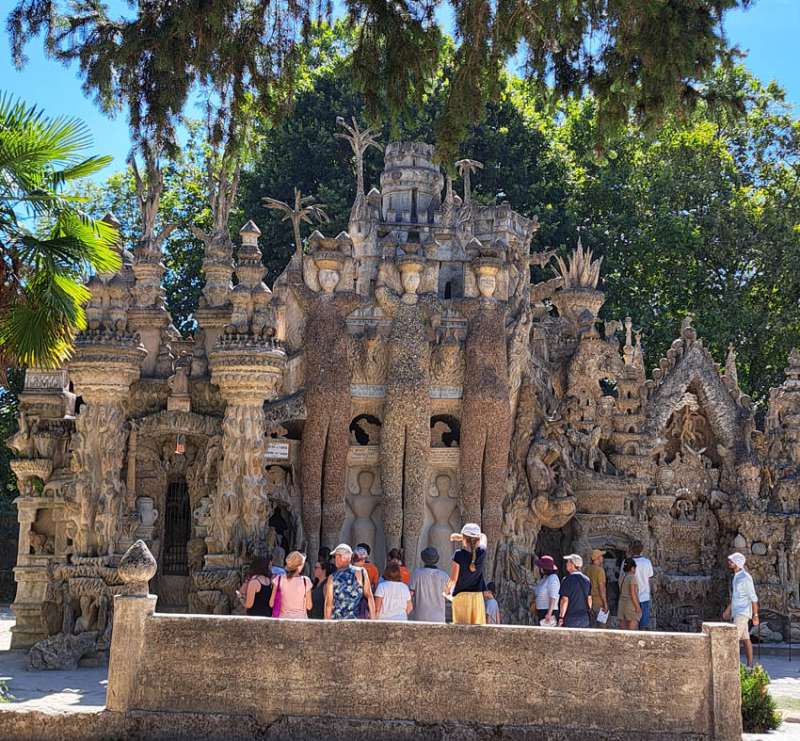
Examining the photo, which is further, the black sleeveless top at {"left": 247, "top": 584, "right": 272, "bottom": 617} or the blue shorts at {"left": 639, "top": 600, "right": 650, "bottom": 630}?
the blue shorts at {"left": 639, "top": 600, "right": 650, "bottom": 630}

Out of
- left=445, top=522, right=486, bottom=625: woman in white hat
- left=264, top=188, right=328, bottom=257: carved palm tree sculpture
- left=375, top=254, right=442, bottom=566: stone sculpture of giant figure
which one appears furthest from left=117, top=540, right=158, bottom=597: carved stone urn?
left=264, top=188, right=328, bottom=257: carved palm tree sculpture

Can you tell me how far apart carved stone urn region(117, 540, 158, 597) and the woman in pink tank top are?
1746 mm

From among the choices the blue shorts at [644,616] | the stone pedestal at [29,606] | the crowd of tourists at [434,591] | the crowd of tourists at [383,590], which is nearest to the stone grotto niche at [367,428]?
the crowd of tourists at [434,591]

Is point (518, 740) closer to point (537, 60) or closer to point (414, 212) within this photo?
point (537, 60)

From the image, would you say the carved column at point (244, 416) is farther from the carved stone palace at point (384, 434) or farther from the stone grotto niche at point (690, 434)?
the stone grotto niche at point (690, 434)

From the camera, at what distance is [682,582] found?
70.8 feet

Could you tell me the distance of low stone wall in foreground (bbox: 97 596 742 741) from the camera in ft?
Result: 34.8

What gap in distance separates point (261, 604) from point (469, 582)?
3032 mm

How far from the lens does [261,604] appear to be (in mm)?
13188

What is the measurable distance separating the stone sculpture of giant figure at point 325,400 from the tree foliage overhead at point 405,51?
22.0 feet

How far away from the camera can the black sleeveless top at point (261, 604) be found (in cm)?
1316

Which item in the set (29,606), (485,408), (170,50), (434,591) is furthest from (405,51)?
(29,606)

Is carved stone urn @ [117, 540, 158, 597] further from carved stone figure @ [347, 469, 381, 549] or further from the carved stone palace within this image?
carved stone figure @ [347, 469, 381, 549]

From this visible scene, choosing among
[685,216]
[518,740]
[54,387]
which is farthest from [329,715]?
[685,216]
